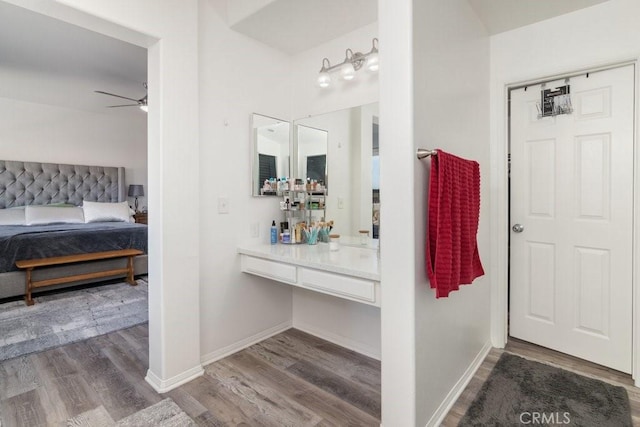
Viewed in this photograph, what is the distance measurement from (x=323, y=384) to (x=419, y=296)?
3.28 ft

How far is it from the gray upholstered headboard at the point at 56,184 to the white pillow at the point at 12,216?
0.33 m

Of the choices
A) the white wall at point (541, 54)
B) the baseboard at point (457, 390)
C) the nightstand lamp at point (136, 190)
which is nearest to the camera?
the baseboard at point (457, 390)

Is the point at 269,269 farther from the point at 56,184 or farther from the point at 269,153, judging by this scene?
the point at 56,184

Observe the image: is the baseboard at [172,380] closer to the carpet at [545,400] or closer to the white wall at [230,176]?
the white wall at [230,176]

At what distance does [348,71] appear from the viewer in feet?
7.68

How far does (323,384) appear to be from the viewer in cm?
201

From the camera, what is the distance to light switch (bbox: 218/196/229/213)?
91.1 inches

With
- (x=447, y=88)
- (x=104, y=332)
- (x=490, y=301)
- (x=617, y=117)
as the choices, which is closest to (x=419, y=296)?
(x=447, y=88)

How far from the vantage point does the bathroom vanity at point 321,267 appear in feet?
5.48

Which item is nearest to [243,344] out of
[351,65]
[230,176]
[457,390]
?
[230,176]

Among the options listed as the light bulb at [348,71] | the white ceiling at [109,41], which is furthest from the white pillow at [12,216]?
the light bulb at [348,71]

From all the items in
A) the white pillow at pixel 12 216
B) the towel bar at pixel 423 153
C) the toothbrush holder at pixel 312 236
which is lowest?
the toothbrush holder at pixel 312 236

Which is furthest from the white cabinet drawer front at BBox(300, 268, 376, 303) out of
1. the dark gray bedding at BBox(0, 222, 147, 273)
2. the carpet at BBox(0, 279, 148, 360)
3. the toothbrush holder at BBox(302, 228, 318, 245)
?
the dark gray bedding at BBox(0, 222, 147, 273)

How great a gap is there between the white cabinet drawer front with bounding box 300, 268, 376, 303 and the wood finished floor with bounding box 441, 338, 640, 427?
799mm
